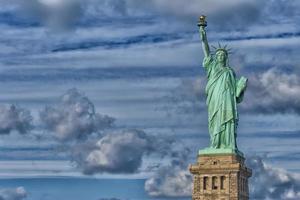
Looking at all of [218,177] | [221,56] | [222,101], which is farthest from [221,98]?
[218,177]

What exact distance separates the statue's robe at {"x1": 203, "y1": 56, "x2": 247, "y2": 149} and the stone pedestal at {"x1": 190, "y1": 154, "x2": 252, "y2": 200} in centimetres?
139

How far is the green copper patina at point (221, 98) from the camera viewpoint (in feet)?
291

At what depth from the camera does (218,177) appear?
87.4 metres

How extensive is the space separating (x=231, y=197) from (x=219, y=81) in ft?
31.5

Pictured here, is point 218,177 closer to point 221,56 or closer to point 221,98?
point 221,98

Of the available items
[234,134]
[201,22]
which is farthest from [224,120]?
[201,22]

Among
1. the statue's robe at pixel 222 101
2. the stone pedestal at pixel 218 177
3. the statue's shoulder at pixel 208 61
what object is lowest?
the stone pedestal at pixel 218 177

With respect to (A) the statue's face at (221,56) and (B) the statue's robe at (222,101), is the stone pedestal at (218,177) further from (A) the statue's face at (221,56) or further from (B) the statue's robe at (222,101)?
(A) the statue's face at (221,56)

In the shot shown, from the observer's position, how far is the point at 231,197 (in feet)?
285

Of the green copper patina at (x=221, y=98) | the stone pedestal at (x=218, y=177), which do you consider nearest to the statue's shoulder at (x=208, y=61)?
the green copper patina at (x=221, y=98)

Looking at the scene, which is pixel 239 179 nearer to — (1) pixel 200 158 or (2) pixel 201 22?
(1) pixel 200 158

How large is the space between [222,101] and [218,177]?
6.21 metres

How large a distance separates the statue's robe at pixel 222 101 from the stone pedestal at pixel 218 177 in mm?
1392

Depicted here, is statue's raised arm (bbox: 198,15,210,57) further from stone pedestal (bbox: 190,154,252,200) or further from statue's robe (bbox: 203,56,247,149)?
stone pedestal (bbox: 190,154,252,200)
